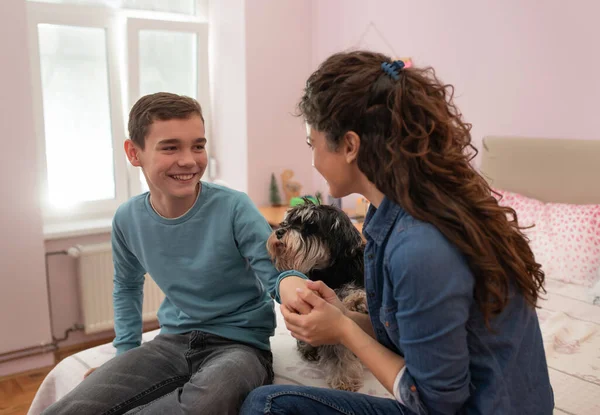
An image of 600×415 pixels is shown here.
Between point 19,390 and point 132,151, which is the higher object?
point 132,151

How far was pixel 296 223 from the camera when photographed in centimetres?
166

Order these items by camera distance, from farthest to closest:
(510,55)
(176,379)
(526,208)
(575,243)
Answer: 1. (510,55)
2. (526,208)
3. (575,243)
4. (176,379)

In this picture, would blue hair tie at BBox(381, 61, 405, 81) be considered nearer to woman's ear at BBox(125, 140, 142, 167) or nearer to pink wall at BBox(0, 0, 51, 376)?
woman's ear at BBox(125, 140, 142, 167)

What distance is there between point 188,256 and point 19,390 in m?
1.69

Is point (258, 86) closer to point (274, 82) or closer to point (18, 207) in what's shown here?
point (274, 82)

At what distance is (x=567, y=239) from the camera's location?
7.60ft

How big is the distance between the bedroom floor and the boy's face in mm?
1649

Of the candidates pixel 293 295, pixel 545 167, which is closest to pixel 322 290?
pixel 293 295

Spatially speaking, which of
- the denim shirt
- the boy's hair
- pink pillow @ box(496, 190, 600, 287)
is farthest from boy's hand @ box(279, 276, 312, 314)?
pink pillow @ box(496, 190, 600, 287)

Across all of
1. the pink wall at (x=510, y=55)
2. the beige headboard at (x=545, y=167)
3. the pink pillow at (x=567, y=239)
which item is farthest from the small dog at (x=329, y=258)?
the pink wall at (x=510, y=55)

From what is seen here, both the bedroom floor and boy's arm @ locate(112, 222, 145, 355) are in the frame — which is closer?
boy's arm @ locate(112, 222, 145, 355)

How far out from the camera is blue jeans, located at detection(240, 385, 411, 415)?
120 cm

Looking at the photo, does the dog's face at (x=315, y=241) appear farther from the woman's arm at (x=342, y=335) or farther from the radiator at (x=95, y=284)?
the radiator at (x=95, y=284)

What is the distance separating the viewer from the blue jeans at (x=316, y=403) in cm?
120
